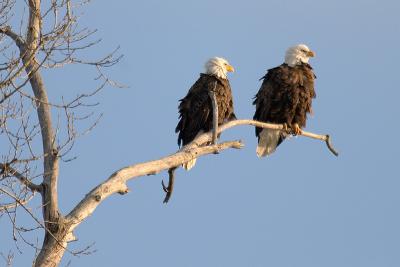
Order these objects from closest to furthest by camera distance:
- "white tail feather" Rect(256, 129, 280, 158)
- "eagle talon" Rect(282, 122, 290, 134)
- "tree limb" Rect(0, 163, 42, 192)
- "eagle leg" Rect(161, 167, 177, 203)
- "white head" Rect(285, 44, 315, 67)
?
1. "tree limb" Rect(0, 163, 42, 192)
2. "eagle leg" Rect(161, 167, 177, 203)
3. "eagle talon" Rect(282, 122, 290, 134)
4. "white head" Rect(285, 44, 315, 67)
5. "white tail feather" Rect(256, 129, 280, 158)

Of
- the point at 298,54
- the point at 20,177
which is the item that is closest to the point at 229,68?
the point at 298,54

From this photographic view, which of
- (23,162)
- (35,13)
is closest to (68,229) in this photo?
(23,162)

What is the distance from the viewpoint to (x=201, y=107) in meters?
9.84

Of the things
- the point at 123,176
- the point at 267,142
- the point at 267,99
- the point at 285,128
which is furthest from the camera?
the point at 267,142

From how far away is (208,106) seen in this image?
9766mm

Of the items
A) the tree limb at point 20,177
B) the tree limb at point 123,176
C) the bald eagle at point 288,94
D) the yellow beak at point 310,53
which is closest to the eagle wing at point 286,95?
the bald eagle at point 288,94

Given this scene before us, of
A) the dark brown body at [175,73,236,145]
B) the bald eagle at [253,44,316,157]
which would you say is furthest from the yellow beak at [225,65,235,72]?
the bald eagle at [253,44,316,157]

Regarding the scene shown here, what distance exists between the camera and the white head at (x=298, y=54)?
10.0 m

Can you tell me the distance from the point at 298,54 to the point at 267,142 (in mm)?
1024

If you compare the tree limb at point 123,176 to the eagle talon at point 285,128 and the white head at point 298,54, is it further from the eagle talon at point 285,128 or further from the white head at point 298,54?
the white head at point 298,54

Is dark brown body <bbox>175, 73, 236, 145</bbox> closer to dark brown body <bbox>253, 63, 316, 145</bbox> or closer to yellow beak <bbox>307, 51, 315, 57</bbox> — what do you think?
dark brown body <bbox>253, 63, 316, 145</bbox>

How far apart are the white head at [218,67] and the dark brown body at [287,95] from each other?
46cm

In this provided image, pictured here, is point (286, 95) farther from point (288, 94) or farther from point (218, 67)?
point (218, 67)

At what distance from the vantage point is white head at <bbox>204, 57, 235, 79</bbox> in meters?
10.0
